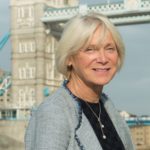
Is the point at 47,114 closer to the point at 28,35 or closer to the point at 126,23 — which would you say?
the point at 126,23

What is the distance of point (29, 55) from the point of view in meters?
40.2

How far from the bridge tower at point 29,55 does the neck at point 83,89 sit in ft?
121

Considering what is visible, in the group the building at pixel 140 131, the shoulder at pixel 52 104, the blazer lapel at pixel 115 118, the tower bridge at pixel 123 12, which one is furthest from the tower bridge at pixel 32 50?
the shoulder at pixel 52 104

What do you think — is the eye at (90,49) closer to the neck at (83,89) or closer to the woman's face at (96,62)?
the woman's face at (96,62)

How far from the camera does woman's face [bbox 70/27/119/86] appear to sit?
2.19 m

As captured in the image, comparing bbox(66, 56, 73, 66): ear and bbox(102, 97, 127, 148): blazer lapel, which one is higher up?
bbox(66, 56, 73, 66): ear

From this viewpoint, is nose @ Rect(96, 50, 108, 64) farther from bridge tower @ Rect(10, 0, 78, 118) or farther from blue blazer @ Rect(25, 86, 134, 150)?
bridge tower @ Rect(10, 0, 78, 118)

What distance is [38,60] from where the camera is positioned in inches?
1550

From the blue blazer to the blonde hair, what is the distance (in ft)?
0.36

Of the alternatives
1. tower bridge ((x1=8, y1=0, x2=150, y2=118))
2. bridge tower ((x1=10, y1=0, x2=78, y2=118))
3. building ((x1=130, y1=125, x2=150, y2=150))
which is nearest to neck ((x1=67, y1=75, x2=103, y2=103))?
tower bridge ((x1=8, y1=0, x2=150, y2=118))

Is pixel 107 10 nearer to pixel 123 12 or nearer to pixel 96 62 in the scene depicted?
pixel 123 12

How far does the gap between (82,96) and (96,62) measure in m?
0.14

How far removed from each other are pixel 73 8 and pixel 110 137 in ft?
119

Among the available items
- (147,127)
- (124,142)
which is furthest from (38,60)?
(124,142)
